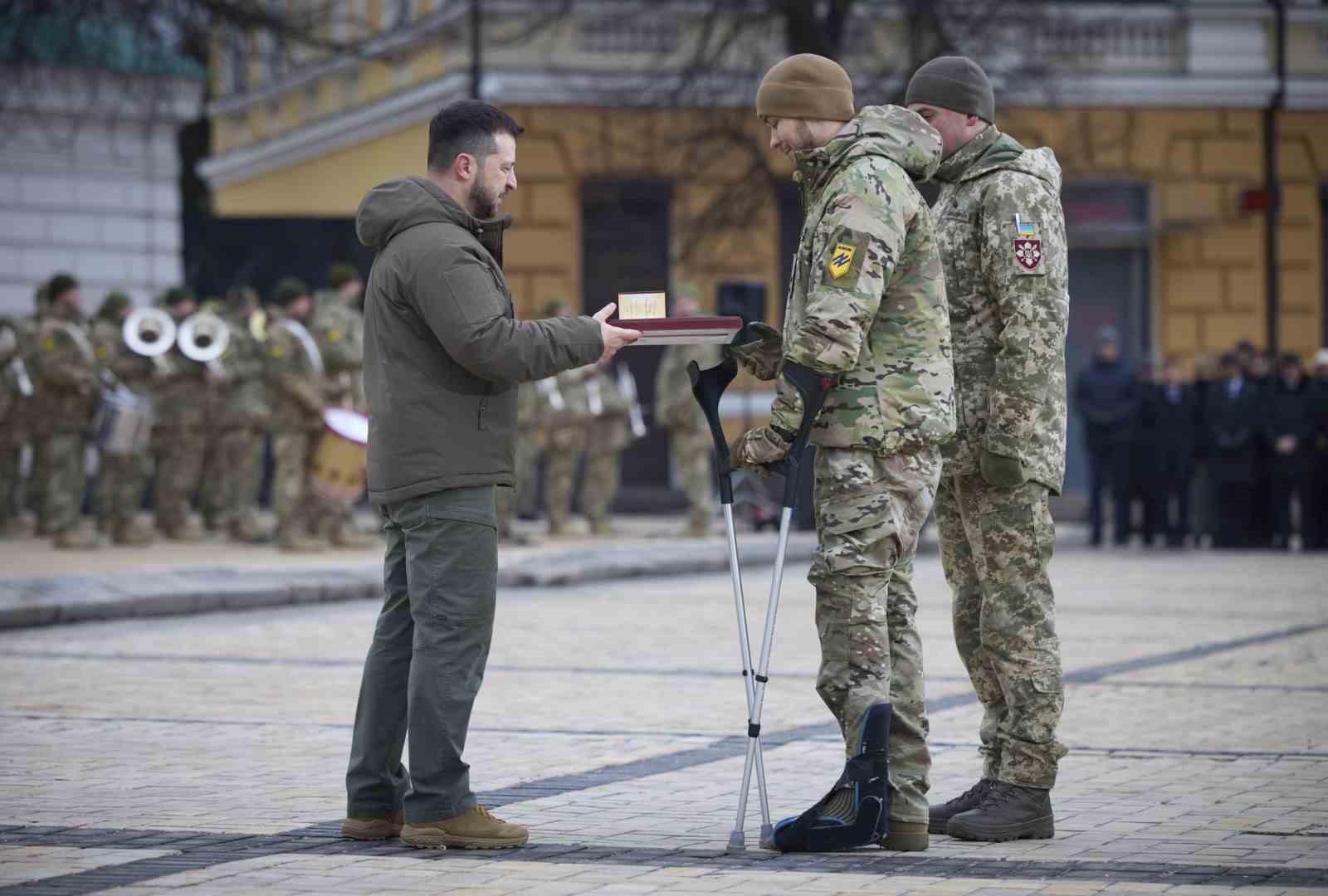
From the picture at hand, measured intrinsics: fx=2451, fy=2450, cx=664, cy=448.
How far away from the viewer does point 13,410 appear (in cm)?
2158

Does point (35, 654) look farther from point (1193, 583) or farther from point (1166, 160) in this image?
point (1166, 160)

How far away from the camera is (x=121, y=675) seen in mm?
11391

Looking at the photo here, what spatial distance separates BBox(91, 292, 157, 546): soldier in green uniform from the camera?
21031 mm

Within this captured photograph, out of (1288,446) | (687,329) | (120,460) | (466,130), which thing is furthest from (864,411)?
(1288,446)

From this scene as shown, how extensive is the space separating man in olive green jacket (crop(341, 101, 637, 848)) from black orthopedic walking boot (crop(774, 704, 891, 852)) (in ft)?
2.56

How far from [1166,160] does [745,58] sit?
5.93 m

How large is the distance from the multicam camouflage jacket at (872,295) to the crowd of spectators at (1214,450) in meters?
16.3

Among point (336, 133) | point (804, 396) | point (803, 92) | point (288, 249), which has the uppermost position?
point (336, 133)

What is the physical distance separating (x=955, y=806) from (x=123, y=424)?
13962 millimetres

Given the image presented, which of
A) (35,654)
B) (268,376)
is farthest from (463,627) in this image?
(268,376)

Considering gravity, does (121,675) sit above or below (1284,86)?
below

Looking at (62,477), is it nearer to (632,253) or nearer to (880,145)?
(632,253)

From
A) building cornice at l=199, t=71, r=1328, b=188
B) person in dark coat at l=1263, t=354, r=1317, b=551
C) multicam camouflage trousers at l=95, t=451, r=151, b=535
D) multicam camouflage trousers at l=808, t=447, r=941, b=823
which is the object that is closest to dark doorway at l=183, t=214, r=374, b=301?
building cornice at l=199, t=71, r=1328, b=188

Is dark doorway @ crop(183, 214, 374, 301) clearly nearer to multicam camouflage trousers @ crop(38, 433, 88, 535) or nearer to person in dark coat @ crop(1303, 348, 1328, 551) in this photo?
multicam camouflage trousers @ crop(38, 433, 88, 535)
